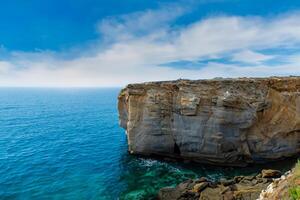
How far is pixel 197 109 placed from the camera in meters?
30.8

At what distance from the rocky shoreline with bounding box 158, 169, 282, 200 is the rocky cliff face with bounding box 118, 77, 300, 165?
677 cm

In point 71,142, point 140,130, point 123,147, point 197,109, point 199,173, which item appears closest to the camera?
point 199,173

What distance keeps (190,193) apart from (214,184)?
2.80 m

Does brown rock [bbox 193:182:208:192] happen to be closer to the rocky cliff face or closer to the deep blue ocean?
the deep blue ocean

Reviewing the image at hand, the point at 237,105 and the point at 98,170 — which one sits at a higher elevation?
the point at 237,105

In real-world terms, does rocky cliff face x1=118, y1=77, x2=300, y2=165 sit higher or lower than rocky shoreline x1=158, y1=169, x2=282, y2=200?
higher

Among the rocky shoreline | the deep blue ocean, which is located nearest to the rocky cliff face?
the deep blue ocean

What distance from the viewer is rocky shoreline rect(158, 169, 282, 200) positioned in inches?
842

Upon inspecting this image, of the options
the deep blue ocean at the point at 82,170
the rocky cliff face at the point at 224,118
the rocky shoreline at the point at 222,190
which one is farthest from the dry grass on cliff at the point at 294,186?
the rocky cliff face at the point at 224,118

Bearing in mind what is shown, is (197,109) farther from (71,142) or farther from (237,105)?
(71,142)

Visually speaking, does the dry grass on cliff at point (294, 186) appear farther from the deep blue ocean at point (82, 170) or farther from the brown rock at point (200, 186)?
the deep blue ocean at point (82, 170)

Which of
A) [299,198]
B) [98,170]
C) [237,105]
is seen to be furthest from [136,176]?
[299,198]

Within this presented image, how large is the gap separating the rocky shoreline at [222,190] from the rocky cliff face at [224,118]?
6.77 m

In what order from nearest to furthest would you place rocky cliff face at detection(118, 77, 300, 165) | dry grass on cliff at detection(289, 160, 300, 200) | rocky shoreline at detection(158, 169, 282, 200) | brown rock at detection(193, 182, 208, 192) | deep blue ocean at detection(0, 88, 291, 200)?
dry grass on cliff at detection(289, 160, 300, 200)
rocky shoreline at detection(158, 169, 282, 200)
brown rock at detection(193, 182, 208, 192)
deep blue ocean at detection(0, 88, 291, 200)
rocky cliff face at detection(118, 77, 300, 165)
